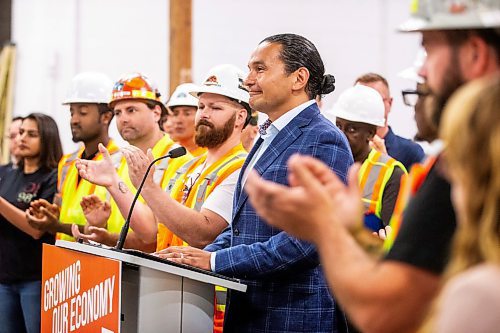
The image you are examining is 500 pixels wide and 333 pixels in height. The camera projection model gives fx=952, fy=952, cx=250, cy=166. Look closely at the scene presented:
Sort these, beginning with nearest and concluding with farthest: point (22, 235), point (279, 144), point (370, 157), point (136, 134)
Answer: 1. point (279, 144)
2. point (370, 157)
3. point (136, 134)
4. point (22, 235)

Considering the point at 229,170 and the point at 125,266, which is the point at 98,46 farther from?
the point at 125,266

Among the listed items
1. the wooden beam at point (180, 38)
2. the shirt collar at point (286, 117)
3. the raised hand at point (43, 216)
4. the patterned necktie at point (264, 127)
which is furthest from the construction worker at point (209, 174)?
the wooden beam at point (180, 38)

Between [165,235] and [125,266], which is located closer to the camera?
[125,266]

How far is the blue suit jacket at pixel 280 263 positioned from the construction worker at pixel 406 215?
4.40 ft

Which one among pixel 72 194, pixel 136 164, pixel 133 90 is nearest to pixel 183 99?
pixel 133 90

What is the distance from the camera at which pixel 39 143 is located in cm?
571

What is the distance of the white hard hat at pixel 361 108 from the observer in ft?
15.1

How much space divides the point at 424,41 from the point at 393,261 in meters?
0.40

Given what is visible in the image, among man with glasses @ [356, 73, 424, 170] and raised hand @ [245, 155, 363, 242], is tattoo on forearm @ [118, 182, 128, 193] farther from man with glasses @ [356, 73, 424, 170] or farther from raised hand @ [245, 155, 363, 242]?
raised hand @ [245, 155, 363, 242]

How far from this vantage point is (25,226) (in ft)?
17.4

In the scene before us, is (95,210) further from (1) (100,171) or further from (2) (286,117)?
(2) (286,117)

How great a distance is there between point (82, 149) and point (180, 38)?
350 centimetres

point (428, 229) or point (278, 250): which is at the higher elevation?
point (428, 229)

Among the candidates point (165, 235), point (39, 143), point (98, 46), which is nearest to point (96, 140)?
point (39, 143)
